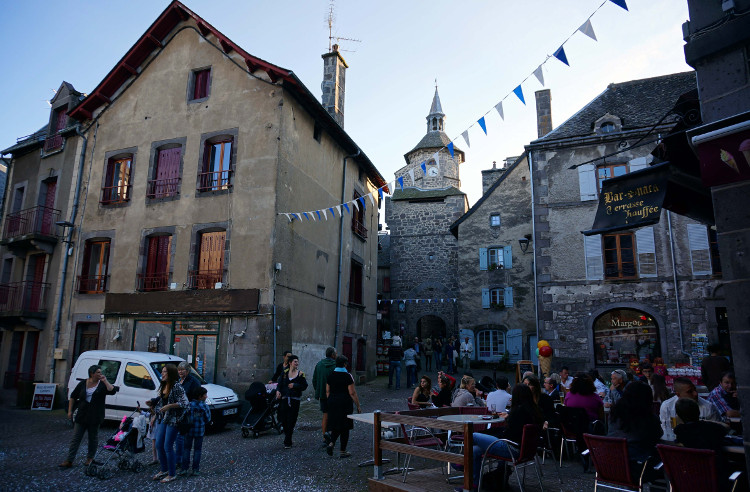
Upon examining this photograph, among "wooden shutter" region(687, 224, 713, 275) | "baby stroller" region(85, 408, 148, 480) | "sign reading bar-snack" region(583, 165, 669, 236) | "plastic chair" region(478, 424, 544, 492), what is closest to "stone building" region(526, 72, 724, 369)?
"wooden shutter" region(687, 224, 713, 275)

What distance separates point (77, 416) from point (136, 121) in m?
11.4

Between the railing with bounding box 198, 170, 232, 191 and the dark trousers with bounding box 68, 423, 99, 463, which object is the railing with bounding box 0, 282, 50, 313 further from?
the dark trousers with bounding box 68, 423, 99, 463

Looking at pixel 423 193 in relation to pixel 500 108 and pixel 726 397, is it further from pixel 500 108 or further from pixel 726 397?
pixel 726 397

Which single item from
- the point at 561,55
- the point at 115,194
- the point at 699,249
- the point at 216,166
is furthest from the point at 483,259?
the point at 561,55

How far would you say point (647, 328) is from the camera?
50.2ft

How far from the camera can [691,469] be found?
4012 mm

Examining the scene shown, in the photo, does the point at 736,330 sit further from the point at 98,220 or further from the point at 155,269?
the point at 98,220

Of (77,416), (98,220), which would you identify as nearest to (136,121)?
(98,220)

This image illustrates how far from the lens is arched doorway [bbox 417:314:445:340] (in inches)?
1262

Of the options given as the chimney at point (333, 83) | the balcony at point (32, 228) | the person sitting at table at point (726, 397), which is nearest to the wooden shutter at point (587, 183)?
the chimney at point (333, 83)

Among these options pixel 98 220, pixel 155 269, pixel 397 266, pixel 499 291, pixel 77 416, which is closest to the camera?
pixel 77 416

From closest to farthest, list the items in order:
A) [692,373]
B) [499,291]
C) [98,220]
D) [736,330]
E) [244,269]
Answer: [736,330], [692,373], [244,269], [98,220], [499,291]

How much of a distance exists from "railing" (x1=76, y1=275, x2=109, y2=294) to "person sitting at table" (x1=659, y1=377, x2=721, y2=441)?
48.2 ft

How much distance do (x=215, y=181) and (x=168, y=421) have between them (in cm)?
901
